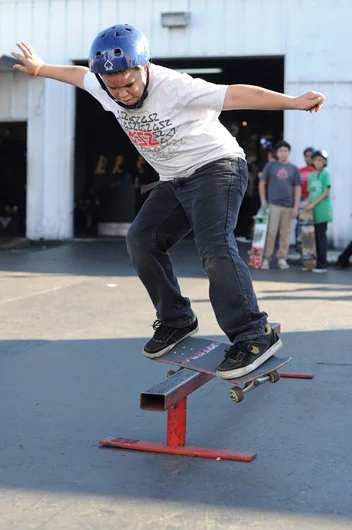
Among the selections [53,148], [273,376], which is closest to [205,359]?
[273,376]

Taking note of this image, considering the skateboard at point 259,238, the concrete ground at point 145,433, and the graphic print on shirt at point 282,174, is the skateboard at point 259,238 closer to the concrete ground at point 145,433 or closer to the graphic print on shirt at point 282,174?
the graphic print on shirt at point 282,174

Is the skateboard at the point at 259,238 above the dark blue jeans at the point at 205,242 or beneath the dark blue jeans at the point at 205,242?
beneath

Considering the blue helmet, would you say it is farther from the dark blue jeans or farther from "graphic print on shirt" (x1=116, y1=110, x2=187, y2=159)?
the dark blue jeans

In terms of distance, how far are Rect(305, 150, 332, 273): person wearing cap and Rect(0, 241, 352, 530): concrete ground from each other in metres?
4.52

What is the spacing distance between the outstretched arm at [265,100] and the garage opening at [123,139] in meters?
18.3

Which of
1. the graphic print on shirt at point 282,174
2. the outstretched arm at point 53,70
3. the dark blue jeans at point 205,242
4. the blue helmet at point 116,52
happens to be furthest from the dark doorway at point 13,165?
the blue helmet at point 116,52

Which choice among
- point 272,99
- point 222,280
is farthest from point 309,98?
point 222,280

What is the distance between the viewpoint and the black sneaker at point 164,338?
454cm

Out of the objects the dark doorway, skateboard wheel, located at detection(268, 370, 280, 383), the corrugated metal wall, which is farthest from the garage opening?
skateboard wheel, located at detection(268, 370, 280, 383)

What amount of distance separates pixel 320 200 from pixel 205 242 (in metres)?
8.76

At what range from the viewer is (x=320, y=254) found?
510 inches

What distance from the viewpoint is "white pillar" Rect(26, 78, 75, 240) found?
61.7 ft

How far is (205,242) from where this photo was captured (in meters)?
4.26

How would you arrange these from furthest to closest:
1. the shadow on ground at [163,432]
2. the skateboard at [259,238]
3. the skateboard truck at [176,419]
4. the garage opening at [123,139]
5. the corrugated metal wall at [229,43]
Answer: the garage opening at [123,139]
the corrugated metal wall at [229,43]
the skateboard at [259,238]
the skateboard truck at [176,419]
the shadow on ground at [163,432]
